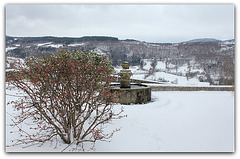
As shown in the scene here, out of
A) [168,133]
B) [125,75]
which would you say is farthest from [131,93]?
[168,133]

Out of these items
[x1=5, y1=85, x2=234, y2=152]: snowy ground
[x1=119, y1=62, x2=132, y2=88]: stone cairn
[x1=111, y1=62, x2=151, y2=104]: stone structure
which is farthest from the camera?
[x1=119, y1=62, x2=132, y2=88]: stone cairn

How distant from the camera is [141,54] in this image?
3025 centimetres

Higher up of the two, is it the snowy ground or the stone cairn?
the stone cairn

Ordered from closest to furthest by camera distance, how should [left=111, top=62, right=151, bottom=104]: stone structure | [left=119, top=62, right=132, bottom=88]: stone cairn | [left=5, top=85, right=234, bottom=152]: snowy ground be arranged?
[left=5, top=85, right=234, bottom=152]: snowy ground
[left=111, top=62, right=151, bottom=104]: stone structure
[left=119, top=62, right=132, bottom=88]: stone cairn

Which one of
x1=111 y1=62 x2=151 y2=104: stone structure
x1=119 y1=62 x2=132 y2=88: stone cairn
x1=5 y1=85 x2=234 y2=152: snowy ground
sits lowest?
x1=5 y1=85 x2=234 y2=152: snowy ground

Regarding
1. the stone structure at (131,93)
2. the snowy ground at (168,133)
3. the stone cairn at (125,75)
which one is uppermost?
the stone cairn at (125,75)

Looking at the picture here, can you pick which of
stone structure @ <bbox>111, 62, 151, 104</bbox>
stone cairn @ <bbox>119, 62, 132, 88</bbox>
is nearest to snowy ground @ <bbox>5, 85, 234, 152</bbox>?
stone structure @ <bbox>111, 62, 151, 104</bbox>

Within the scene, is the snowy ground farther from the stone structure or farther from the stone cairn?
the stone cairn

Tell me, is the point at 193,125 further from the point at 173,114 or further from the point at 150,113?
the point at 150,113

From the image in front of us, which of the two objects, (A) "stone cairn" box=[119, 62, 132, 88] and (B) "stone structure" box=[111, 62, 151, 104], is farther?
(A) "stone cairn" box=[119, 62, 132, 88]

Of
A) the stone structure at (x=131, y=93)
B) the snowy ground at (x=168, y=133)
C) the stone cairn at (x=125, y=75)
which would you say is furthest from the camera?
the stone cairn at (x=125, y=75)

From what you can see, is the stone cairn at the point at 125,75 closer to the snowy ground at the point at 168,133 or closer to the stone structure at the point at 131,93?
the stone structure at the point at 131,93

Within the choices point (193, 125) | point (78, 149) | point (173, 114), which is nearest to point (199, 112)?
point (173, 114)

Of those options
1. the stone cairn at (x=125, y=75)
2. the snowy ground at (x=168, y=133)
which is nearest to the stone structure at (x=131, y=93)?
the stone cairn at (x=125, y=75)
